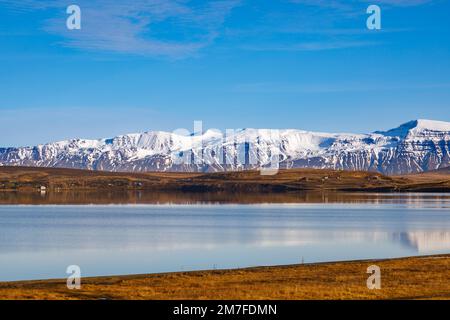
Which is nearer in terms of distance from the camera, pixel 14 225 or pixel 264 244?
pixel 264 244

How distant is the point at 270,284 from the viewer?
3331 cm

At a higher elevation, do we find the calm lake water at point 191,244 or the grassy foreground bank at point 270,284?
the grassy foreground bank at point 270,284

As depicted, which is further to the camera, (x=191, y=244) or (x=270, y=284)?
(x=191, y=244)

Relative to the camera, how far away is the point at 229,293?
96.7 feet

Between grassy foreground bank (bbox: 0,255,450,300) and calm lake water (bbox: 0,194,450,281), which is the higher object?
grassy foreground bank (bbox: 0,255,450,300)

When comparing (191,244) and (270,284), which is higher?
(270,284)

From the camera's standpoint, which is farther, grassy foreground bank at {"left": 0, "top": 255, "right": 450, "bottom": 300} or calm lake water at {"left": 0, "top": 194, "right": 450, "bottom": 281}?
calm lake water at {"left": 0, "top": 194, "right": 450, "bottom": 281}

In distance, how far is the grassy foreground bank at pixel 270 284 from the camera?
93.4 ft

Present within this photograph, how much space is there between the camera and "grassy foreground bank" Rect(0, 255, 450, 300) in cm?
2847

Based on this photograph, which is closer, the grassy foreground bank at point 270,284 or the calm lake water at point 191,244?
the grassy foreground bank at point 270,284
